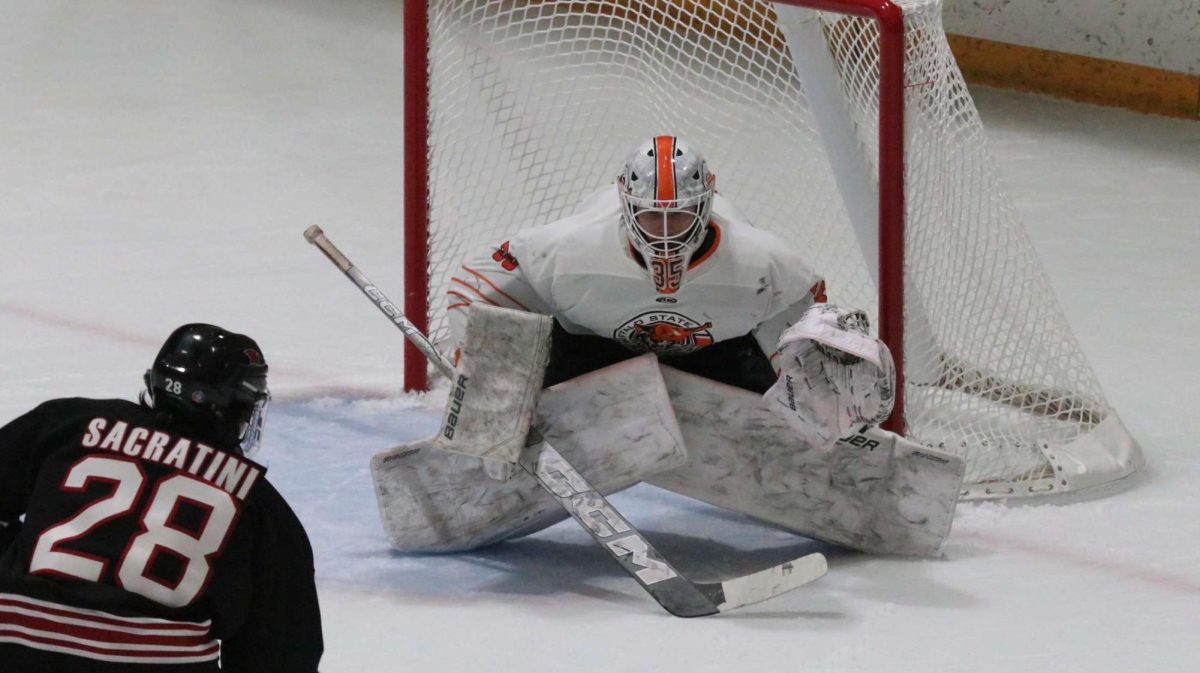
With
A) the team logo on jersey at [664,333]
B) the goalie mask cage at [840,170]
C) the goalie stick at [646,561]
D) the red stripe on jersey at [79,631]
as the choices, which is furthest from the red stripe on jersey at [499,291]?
the red stripe on jersey at [79,631]

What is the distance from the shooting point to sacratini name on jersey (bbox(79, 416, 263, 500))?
2.14 m

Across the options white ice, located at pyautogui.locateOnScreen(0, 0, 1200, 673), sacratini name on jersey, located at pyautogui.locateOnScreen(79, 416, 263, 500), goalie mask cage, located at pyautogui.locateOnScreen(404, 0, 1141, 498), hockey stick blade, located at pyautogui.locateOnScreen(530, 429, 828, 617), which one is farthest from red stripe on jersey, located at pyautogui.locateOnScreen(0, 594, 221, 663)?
goalie mask cage, located at pyautogui.locateOnScreen(404, 0, 1141, 498)

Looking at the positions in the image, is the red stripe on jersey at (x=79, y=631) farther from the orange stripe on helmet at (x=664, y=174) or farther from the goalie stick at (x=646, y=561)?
the orange stripe on helmet at (x=664, y=174)

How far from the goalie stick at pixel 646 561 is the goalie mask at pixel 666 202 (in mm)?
365

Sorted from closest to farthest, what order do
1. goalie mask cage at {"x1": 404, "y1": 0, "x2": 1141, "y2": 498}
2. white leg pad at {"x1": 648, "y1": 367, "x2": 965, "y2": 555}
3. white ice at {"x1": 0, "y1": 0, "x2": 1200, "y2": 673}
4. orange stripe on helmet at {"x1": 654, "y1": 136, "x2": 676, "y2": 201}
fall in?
white ice at {"x1": 0, "y1": 0, "x2": 1200, "y2": 673}, orange stripe on helmet at {"x1": 654, "y1": 136, "x2": 676, "y2": 201}, white leg pad at {"x1": 648, "y1": 367, "x2": 965, "y2": 555}, goalie mask cage at {"x1": 404, "y1": 0, "x2": 1141, "y2": 498}

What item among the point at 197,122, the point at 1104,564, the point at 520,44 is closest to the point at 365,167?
the point at 197,122

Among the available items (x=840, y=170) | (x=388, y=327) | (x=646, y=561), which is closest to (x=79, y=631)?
(x=646, y=561)

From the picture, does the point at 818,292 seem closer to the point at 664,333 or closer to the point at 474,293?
the point at 664,333

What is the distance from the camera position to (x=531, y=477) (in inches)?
137

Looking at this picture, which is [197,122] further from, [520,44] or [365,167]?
[520,44]

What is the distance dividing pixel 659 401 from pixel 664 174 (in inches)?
14.9

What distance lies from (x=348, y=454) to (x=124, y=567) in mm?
1992

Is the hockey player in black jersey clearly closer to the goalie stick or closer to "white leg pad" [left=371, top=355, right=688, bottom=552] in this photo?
the goalie stick

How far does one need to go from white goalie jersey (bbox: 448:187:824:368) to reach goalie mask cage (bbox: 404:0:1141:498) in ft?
1.10
